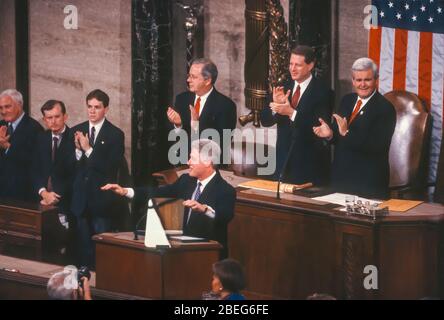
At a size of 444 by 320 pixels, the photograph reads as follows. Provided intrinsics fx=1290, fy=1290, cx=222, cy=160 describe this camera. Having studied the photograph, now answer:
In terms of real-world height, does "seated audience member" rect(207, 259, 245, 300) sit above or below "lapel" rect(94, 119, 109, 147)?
below

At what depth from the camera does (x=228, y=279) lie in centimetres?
864

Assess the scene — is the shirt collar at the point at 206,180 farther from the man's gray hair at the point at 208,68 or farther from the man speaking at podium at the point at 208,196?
the man's gray hair at the point at 208,68

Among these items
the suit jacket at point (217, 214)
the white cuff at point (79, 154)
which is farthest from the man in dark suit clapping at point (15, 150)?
the suit jacket at point (217, 214)

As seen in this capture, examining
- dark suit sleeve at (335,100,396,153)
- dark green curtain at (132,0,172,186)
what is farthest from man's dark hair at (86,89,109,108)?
dark suit sleeve at (335,100,396,153)

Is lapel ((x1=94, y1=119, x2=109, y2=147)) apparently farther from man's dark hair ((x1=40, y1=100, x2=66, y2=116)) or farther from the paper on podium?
the paper on podium

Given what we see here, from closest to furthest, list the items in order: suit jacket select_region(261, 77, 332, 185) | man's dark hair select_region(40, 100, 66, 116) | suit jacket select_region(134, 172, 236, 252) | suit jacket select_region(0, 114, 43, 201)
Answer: suit jacket select_region(134, 172, 236, 252), suit jacket select_region(261, 77, 332, 185), man's dark hair select_region(40, 100, 66, 116), suit jacket select_region(0, 114, 43, 201)

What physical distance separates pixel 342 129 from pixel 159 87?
87.9 inches

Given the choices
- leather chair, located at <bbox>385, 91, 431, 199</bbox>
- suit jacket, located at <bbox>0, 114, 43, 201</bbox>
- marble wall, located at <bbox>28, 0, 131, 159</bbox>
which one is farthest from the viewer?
marble wall, located at <bbox>28, 0, 131, 159</bbox>

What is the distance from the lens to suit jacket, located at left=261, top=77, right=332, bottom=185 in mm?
10625

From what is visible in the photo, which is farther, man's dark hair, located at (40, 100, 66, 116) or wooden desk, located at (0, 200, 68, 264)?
man's dark hair, located at (40, 100, 66, 116)

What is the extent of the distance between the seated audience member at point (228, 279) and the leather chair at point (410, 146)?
2.43 m

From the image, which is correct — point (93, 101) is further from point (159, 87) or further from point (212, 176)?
point (212, 176)

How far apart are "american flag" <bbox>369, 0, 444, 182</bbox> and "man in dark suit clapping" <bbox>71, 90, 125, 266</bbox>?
2.37m

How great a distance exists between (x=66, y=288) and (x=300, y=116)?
2847 mm
